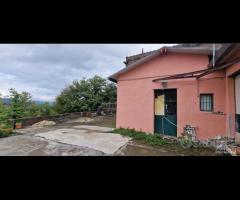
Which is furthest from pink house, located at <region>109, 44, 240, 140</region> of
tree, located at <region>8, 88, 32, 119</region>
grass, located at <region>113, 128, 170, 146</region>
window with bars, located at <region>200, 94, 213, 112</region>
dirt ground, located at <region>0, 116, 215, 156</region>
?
tree, located at <region>8, 88, 32, 119</region>

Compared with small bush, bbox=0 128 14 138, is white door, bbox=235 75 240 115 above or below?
above

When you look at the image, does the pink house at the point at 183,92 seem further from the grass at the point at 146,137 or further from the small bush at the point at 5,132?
the small bush at the point at 5,132

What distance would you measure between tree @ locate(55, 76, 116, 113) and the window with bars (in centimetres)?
866

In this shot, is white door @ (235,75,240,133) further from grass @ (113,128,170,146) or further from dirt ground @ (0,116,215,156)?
grass @ (113,128,170,146)

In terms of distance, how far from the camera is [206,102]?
5.57 meters

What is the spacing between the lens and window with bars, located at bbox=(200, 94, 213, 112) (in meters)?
5.47

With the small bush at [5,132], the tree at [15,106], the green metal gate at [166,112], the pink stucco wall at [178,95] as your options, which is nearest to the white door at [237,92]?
the pink stucco wall at [178,95]

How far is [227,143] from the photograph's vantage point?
4.26 metres

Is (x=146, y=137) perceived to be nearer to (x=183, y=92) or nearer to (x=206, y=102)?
(x=183, y=92)

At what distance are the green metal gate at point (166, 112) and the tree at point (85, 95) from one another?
717 centimetres

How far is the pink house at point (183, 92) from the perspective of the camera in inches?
189
